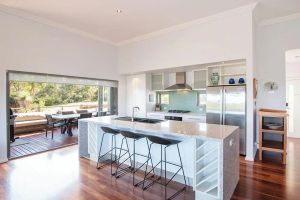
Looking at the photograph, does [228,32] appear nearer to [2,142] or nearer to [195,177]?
[195,177]

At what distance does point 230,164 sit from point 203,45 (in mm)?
2893

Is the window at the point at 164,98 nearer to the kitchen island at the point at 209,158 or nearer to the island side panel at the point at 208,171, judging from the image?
the kitchen island at the point at 209,158

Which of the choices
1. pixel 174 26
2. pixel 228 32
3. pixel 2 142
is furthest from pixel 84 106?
pixel 228 32

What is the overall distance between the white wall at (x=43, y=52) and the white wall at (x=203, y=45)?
1194 mm

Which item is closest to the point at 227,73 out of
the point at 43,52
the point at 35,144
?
the point at 43,52

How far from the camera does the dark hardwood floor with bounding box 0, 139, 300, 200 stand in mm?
2467

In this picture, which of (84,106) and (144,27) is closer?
(144,27)

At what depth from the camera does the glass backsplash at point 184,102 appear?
214 inches

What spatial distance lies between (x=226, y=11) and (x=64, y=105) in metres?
7.98

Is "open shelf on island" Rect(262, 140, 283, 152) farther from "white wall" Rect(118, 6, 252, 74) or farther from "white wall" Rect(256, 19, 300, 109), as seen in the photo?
"white wall" Rect(118, 6, 252, 74)

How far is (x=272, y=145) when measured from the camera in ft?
12.7

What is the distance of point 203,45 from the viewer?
4281 mm

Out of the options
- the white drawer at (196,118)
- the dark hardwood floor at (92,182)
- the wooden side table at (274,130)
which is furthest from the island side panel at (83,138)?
→ the wooden side table at (274,130)

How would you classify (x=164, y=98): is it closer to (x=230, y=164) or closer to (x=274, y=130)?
(x=274, y=130)
